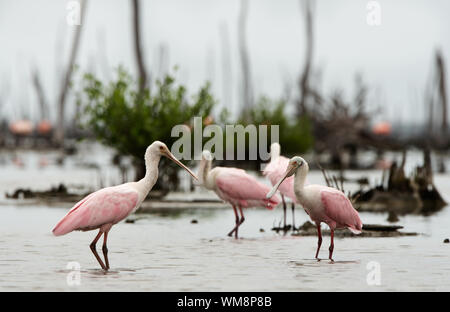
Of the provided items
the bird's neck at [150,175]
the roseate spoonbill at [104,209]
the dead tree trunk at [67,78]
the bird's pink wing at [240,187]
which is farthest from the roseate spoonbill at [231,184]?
the dead tree trunk at [67,78]

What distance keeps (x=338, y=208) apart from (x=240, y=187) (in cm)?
323

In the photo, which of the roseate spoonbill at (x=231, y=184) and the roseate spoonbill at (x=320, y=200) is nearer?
the roseate spoonbill at (x=320, y=200)

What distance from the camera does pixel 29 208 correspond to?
60.6ft

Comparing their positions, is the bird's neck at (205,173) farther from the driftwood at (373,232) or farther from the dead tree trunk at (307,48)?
the dead tree trunk at (307,48)

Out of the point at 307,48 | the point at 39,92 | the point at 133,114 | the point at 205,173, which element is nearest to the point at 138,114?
the point at 133,114

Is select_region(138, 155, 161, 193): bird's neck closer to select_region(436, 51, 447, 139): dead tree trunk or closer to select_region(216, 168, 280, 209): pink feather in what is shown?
select_region(216, 168, 280, 209): pink feather

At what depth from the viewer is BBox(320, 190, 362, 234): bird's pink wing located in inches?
431

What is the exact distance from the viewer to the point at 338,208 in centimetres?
1099

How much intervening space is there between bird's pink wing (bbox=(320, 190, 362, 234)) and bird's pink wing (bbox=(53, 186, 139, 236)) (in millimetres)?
2121

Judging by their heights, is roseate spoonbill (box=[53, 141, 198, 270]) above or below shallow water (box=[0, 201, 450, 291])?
above


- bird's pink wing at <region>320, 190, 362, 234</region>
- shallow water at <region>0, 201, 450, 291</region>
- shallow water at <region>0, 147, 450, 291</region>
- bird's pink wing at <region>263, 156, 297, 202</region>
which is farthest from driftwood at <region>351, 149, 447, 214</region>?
bird's pink wing at <region>320, 190, 362, 234</region>

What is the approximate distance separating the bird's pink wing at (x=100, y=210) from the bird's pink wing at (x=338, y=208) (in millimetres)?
2121

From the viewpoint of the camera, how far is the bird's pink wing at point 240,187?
552 inches
